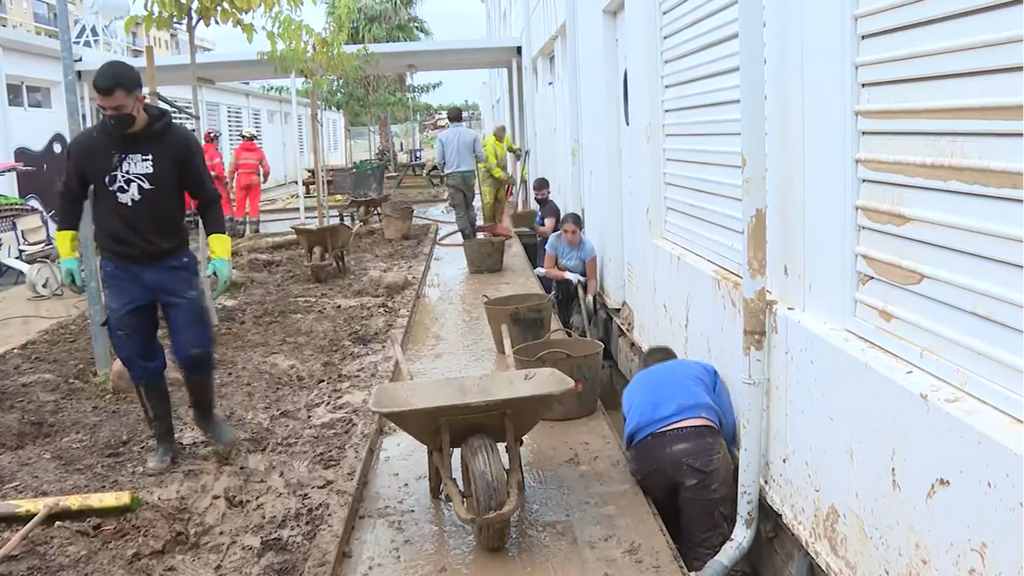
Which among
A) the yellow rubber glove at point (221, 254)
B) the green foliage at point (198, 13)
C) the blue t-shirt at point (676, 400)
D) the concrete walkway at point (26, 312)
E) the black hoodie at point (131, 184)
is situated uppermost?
the green foliage at point (198, 13)

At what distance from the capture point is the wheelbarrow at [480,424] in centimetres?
340

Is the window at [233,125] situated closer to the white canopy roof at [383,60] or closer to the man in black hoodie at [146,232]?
the white canopy roof at [383,60]

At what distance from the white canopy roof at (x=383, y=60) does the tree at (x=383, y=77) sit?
10037 millimetres

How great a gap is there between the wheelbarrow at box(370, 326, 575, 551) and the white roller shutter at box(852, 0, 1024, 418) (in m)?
1.35

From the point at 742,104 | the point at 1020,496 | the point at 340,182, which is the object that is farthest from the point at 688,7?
the point at 340,182

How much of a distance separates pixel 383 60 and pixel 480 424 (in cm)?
1498

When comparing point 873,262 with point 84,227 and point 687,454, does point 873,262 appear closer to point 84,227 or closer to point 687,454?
point 687,454

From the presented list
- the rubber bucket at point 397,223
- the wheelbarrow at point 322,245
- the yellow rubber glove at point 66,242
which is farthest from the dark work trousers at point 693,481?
the rubber bucket at point 397,223

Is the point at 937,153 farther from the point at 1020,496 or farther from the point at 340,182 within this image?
the point at 340,182

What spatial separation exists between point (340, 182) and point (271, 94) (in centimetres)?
1798

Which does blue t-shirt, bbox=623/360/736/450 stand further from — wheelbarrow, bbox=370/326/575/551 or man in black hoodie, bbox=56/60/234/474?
man in black hoodie, bbox=56/60/234/474

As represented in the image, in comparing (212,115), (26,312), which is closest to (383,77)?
(212,115)

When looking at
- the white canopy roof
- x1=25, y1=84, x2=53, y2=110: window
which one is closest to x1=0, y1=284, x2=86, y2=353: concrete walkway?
the white canopy roof

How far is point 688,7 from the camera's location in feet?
15.4
